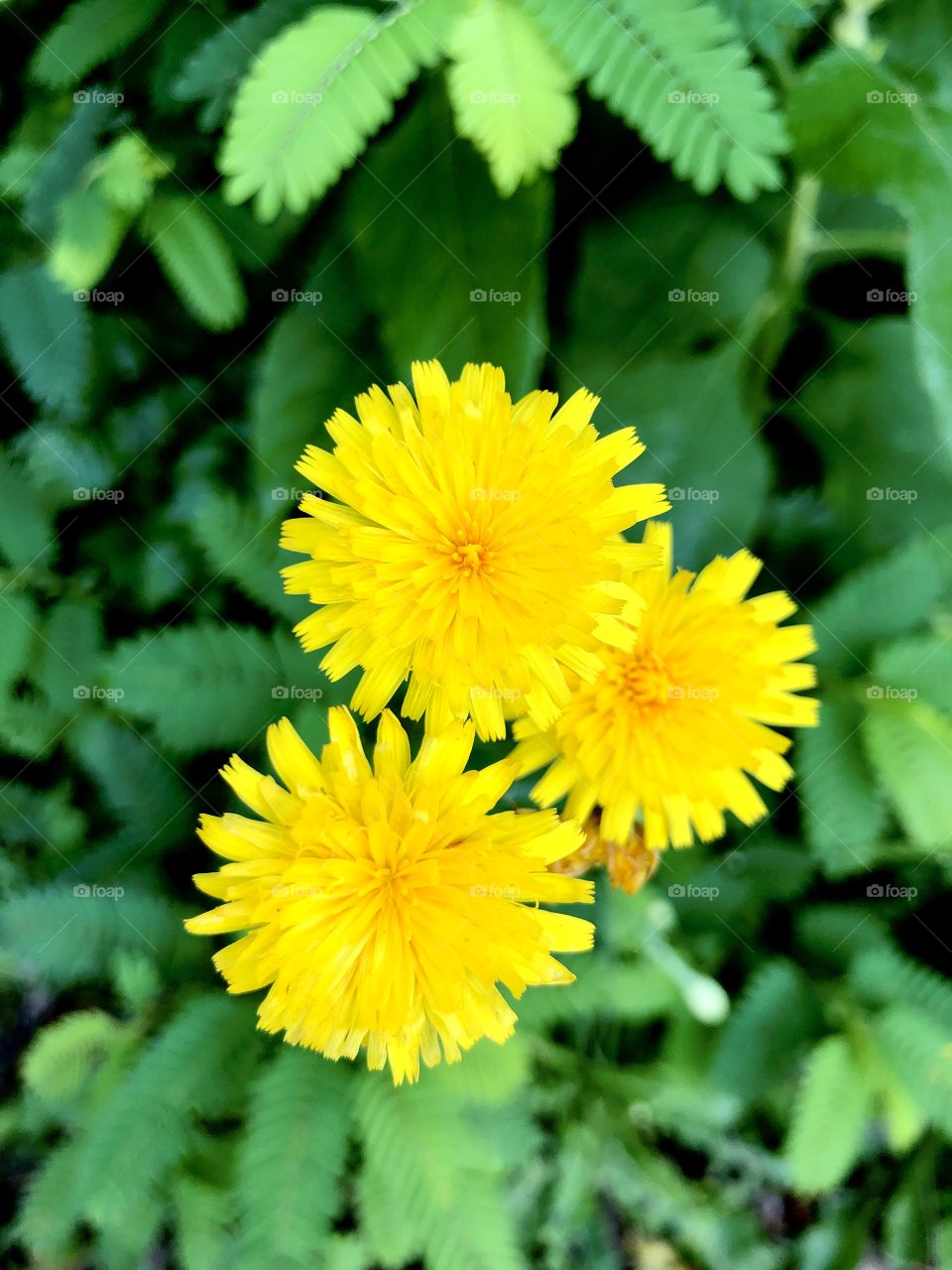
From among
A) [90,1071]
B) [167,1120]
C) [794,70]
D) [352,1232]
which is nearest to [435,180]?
[794,70]

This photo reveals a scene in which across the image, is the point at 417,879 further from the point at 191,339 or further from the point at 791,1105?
the point at 791,1105

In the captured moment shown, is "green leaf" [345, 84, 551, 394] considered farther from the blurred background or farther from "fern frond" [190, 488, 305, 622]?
"fern frond" [190, 488, 305, 622]

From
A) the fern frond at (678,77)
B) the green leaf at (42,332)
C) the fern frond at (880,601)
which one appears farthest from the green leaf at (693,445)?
the green leaf at (42,332)

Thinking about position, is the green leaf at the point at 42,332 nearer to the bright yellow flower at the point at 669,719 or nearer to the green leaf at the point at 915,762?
the bright yellow flower at the point at 669,719

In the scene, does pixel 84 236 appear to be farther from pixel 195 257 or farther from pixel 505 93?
pixel 505 93

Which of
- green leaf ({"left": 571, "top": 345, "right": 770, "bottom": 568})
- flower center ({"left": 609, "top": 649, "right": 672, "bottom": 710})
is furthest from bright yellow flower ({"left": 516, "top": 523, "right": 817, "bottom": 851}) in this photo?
green leaf ({"left": 571, "top": 345, "right": 770, "bottom": 568})

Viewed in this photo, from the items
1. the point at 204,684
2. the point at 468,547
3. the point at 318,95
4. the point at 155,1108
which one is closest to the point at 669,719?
the point at 468,547

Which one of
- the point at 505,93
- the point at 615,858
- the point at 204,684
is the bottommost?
the point at 615,858
